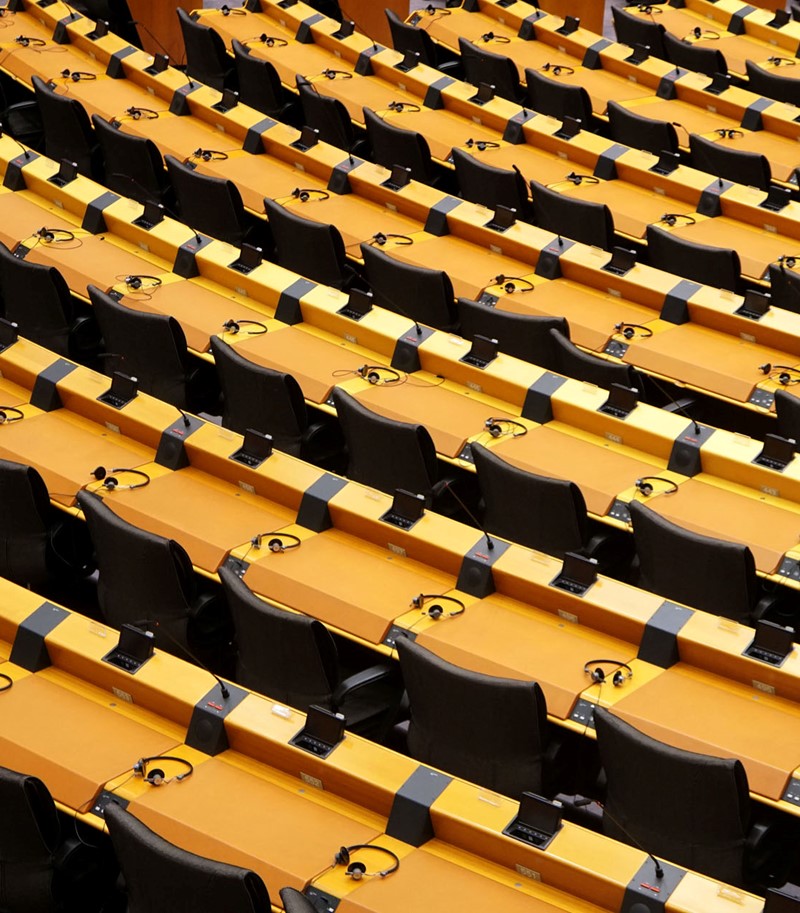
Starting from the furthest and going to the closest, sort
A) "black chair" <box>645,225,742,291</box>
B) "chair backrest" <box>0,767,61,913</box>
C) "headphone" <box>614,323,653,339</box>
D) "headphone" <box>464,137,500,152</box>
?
"headphone" <box>464,137,500,152</box>
"black chair" <box>645,225,742,291</box>
"headphone" <box>614,323,653,339</box>
"chair backrest" <box>0,767,61,913</box>

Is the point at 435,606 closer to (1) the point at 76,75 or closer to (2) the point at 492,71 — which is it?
(1) the point at 76,75

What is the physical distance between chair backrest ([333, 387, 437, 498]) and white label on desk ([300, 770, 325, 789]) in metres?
1.14

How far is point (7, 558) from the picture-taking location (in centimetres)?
420

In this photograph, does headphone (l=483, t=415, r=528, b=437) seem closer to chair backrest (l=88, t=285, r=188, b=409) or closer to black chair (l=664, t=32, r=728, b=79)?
chair backrest (l=88, t=285, r=188, b=409)

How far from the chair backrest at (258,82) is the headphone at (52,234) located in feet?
5.55

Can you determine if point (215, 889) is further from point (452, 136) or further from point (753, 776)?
point (452, 136)

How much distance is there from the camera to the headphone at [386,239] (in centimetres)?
559

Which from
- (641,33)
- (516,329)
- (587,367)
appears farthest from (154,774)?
(641,33)

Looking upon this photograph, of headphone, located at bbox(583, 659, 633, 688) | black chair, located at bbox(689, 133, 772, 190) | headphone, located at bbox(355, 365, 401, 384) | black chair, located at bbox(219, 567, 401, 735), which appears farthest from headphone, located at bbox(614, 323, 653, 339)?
black chair, located at bbox(219, 567, 401, 735)

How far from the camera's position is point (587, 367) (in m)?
4.68

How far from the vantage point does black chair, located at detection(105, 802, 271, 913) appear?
2.77m

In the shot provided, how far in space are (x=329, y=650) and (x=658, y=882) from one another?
98 centimetres

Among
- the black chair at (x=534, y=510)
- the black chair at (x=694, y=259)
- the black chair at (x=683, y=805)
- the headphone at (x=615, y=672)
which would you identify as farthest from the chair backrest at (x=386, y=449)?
the black chair at (x=694, y=259)

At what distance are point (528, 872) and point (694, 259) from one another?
285 centimetres
